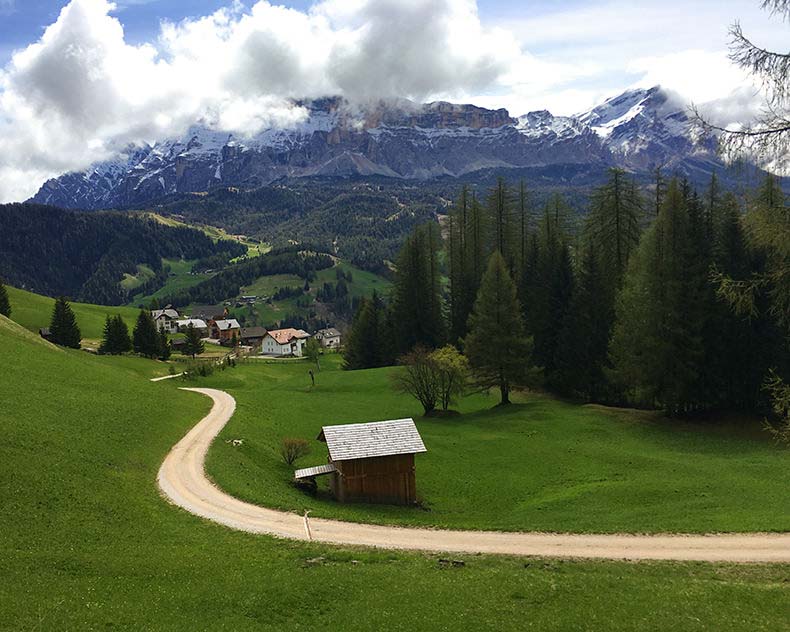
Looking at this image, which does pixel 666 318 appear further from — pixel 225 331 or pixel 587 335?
pixel 225 331

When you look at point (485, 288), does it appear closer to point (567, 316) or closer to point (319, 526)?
point (567, 316)

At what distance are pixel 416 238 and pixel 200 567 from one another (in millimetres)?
69783

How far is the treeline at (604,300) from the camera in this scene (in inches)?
1777

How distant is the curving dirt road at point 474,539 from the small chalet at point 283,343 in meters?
136

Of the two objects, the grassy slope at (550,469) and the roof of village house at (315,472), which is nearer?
the grassy slope at (550,469)

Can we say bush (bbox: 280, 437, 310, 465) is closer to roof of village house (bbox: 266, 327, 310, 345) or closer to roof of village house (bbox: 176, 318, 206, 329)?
roof of village house (bbox: 266, 327, 310, 345)

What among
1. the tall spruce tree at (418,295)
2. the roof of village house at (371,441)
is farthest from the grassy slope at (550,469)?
the tall spruce tree at (418,295)

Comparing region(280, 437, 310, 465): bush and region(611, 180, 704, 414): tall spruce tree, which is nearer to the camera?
region(280, 437, 310, 465): bush

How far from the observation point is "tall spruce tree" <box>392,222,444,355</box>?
80938 millimetres

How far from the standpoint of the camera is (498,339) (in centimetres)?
5394

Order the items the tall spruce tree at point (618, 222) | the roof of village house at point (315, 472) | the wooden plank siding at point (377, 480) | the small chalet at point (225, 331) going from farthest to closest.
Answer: the small chalet at point (225, 331), the tall spruce tree at point (618, 222), the roof of village house at point (315, 472), the wooden plank siding at point (377, 480)

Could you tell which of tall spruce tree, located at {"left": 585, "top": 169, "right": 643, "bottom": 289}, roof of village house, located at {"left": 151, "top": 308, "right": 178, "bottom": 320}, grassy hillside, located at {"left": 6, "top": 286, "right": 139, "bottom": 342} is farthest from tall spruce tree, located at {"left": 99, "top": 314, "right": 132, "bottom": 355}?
roof of village house, located at {"left": 151, "top": 308, "right": 178, "bottom": 320}

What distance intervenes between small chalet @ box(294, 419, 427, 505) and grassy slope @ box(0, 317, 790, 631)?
30.6 feet

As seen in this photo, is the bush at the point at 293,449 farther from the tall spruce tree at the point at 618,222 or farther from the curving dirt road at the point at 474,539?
the tall spruce tree at the point at 618,222
